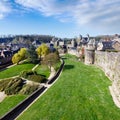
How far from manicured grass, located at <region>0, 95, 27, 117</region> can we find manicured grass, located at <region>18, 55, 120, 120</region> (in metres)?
3.23

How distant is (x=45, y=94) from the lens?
2472 centimetres

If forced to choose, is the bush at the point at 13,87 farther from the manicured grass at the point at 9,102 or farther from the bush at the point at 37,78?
the bush at the point at 37,78

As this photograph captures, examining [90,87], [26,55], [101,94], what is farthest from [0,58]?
[101,94]

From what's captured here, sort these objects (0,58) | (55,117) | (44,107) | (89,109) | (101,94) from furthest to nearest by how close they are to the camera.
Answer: (0,58) → (101,94) → (44,107) → (89,109) → (55,117)

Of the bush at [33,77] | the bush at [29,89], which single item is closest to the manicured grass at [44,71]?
the bush at [33,77]

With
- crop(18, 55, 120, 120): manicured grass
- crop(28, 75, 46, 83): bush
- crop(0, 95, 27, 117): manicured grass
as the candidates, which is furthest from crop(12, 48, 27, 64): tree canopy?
crop(0, 95, 27, 117): manicured grass

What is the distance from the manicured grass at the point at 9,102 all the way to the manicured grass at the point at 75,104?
3233mm

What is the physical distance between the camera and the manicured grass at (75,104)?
1766 cm

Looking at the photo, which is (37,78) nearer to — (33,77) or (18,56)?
(33,77)

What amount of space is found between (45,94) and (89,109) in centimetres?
809

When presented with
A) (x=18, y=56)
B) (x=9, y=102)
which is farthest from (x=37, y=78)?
(x=18, y=56)

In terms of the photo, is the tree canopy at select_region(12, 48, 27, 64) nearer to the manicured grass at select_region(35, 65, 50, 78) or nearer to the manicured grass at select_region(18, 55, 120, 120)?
the manicured grass at select_region(35, 65, 50, 78)

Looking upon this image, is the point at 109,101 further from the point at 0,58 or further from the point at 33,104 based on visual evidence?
the point at 0,58

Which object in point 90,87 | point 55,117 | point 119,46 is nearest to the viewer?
point 55,117
